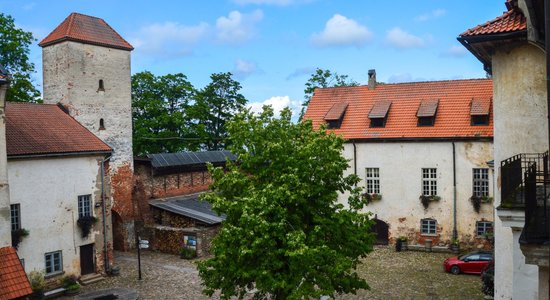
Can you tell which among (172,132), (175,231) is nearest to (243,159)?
(175,231)

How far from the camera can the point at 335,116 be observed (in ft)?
103

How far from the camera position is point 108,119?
2909 cm

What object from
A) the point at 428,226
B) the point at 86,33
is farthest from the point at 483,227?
the point at 86,33

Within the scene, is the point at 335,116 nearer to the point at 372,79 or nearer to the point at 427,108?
the point at 372,79

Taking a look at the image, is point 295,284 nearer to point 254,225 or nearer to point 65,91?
point 254,225

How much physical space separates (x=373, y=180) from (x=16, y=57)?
24608 mm

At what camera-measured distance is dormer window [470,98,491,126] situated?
90.6 feet

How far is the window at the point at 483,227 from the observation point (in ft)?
89.9

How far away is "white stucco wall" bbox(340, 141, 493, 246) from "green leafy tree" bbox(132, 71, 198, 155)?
1875cm

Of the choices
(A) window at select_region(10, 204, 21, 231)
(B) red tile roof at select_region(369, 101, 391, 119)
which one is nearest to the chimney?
(B) red tile roof at select_region(369, 101, 391, 119)

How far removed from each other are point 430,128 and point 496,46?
1831cm

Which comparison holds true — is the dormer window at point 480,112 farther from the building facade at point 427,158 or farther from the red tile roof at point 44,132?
the red tile roof at point 44,132

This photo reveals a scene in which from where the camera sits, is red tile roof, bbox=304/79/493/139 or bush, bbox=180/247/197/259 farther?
red tile roof, bbox=304/79/493/139

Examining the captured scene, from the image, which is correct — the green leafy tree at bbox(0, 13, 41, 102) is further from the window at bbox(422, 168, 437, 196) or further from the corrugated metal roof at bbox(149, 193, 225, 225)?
the window at bbox(422, 168, 437, 196)
